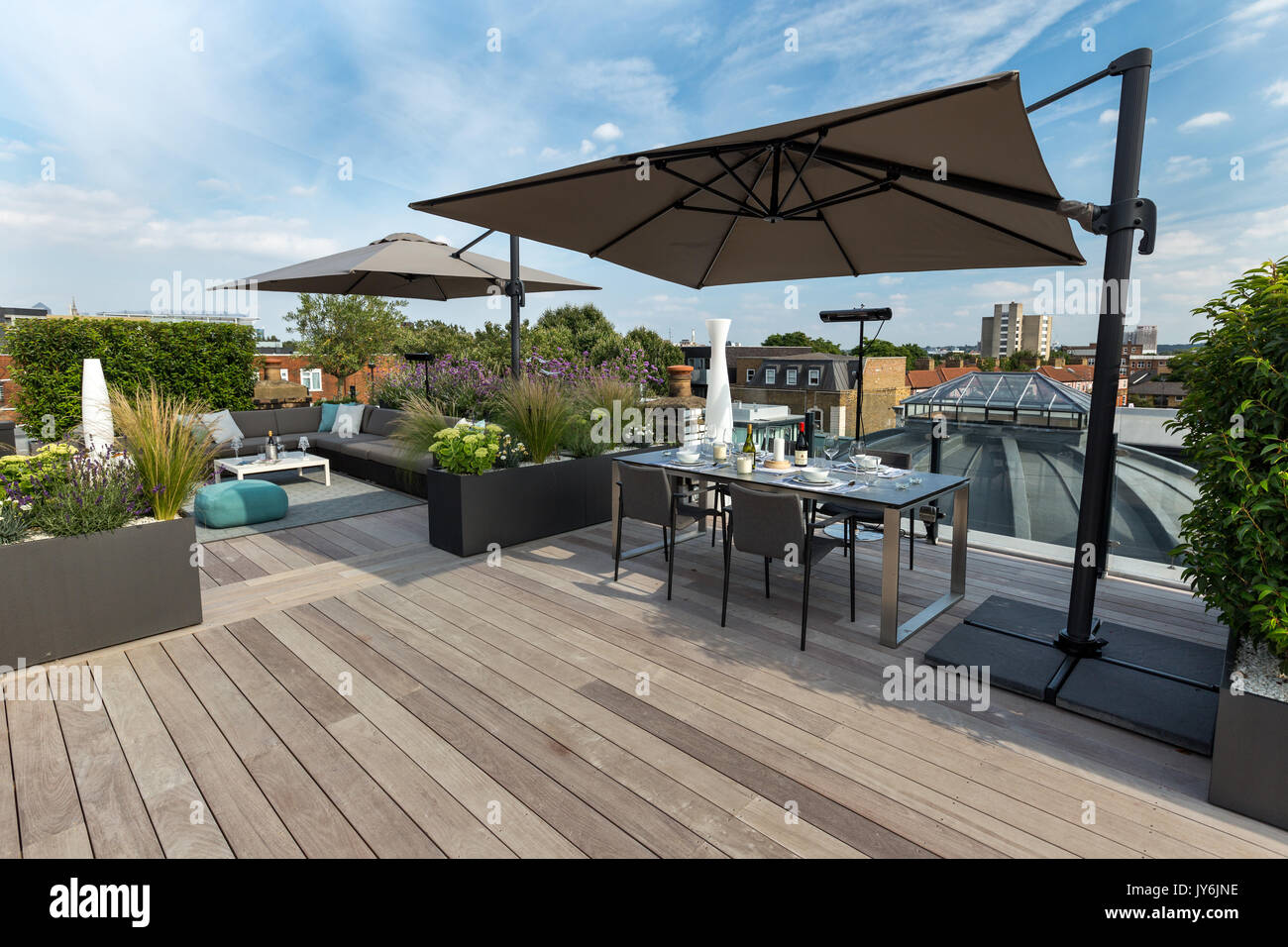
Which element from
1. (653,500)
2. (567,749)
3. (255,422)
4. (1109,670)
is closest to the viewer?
(567,749)

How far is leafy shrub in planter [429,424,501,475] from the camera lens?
4.74 metres

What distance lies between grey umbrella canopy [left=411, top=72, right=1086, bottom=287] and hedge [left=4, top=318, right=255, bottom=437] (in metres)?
6.25

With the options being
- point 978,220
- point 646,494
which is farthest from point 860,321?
point 646,494

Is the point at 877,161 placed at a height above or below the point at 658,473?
above

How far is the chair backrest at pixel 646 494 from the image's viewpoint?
12.6 ft

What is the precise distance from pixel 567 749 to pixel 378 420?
6.94 metres

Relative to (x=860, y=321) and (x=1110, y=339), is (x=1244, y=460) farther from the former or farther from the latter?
(x=860, y=321)

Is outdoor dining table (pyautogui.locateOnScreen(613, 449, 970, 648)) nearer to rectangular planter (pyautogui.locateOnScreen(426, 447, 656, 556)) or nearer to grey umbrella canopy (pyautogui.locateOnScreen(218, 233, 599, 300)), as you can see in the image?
rectangular planter (pyautogui.locateOnScreen(426, 447, 656, 556))

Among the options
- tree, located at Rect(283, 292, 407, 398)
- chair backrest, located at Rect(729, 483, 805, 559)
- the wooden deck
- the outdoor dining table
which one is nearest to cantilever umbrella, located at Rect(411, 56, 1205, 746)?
the outdoor dining table

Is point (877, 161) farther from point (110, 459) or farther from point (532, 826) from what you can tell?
point (110, 459)

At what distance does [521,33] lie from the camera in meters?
8.66

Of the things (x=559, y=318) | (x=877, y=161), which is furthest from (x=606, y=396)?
(x=559, y=318)

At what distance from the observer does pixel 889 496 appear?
3283mm
